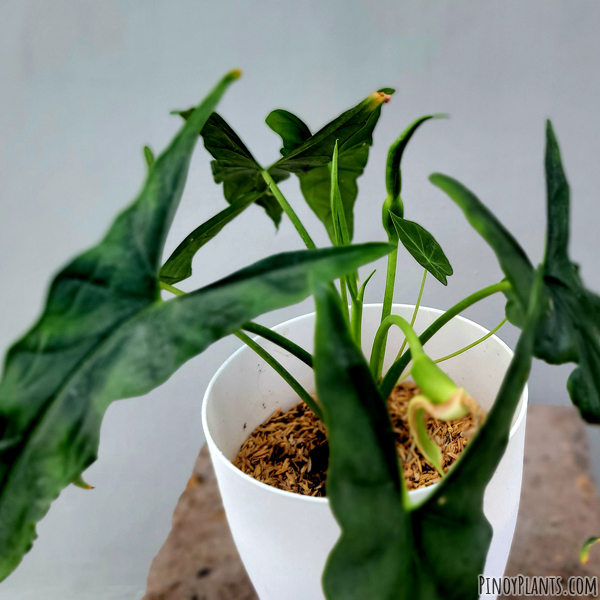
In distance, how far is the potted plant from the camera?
311 millimetres

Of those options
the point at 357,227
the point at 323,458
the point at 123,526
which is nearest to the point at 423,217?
the point at 357,227

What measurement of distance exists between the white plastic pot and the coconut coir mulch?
24 millimetres

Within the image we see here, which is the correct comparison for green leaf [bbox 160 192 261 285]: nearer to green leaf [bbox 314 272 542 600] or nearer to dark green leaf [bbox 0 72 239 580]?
dark green leaf [bbox 0 72 239 580]

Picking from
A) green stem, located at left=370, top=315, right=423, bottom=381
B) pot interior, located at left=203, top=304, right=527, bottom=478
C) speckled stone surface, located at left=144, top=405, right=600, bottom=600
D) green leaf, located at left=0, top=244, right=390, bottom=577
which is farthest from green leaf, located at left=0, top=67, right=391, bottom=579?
speckled stone surface, located at left=144, top=405, right=600, bottom=600

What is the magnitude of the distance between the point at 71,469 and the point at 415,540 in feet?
0.74

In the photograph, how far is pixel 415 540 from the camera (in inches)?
13.0

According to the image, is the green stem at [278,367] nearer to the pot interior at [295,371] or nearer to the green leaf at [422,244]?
the pot interior at [295,371]

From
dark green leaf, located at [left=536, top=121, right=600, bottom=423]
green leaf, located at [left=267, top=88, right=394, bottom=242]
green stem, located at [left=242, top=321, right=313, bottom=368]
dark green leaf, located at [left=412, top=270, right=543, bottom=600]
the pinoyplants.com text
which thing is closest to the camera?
dark green leaf, located at [left=412, top=270, right=543, bottom=600]

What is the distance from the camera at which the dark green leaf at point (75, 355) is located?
0.37 m

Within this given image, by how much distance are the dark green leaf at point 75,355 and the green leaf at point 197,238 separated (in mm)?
184

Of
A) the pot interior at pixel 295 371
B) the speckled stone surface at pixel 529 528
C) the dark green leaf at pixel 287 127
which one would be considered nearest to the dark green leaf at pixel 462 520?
the pot interior at pixel 295 371

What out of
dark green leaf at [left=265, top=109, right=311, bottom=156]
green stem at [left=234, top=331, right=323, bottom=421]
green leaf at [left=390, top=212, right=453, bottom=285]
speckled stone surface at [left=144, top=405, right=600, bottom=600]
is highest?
dark green leaf at [left=265, top=109, right=311, bottom=156]

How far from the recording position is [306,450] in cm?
69

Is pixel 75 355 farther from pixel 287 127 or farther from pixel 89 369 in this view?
pixel 287 127
